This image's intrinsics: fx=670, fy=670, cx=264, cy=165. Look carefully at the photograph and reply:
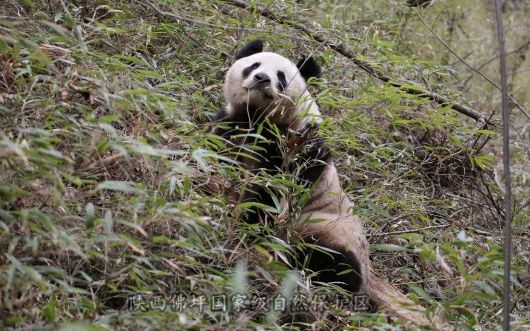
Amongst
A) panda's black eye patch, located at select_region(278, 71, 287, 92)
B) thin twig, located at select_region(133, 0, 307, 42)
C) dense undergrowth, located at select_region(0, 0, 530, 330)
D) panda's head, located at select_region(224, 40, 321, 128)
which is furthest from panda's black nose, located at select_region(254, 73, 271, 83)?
dense undergrowth, located at select_region(0, 0, 530, 330)

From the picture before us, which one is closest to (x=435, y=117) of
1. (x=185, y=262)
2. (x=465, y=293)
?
(x=465, y=293)

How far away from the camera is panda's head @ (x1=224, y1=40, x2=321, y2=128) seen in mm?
4414

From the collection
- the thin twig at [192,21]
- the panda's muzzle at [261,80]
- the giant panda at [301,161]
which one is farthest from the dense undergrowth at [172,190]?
the panda's muzzle at [261,80]

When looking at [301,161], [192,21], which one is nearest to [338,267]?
[301,161]

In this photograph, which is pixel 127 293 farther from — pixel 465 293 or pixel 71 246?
pixel 465 293

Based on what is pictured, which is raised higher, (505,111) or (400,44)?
(505,111)

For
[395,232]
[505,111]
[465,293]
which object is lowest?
[395,232]

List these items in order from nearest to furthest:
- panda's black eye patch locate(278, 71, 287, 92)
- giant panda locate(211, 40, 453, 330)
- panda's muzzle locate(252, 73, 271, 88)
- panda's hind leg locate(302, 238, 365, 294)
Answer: giant panda locate(211, 40, 453, 330)
panda's hind leg locate(302, 238, 365, 294)
panda's muzzle locate(252, 73, 271, 88)
panda's black eye patch locate(278, 71, 287, 92)

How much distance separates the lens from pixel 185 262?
10.1 feet

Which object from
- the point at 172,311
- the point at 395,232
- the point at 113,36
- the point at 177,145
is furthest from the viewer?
the point at 113,36

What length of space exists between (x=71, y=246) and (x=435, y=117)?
2.80 meters

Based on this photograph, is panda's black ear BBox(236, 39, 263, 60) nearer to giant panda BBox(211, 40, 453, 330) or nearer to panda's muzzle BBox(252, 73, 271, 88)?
giant panda BBox(211, 40, 453, 330)

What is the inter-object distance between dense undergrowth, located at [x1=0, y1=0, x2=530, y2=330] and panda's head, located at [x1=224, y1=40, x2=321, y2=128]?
21 cm

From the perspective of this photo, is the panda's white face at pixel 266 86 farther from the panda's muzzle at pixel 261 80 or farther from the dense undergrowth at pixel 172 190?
the dense undergrowth at pixel 172 190
